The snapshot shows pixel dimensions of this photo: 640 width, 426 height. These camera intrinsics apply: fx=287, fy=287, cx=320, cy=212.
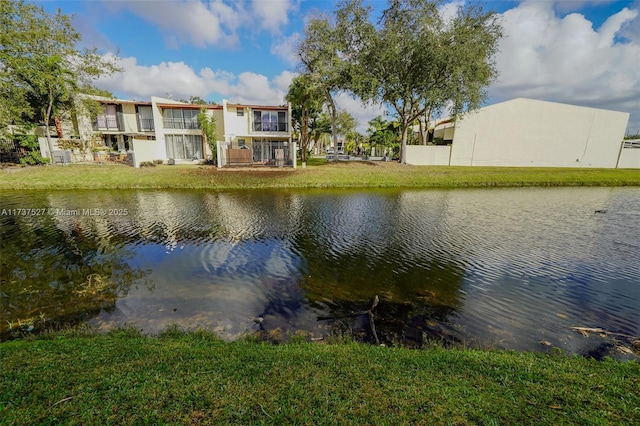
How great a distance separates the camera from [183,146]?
35.6m

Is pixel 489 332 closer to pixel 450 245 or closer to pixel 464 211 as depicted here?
pixel 450 245

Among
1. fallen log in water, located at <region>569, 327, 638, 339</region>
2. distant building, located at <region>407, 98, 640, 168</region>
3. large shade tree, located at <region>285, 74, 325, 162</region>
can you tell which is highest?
large shade tree, located at <region>285, 74, 325, 162</region>

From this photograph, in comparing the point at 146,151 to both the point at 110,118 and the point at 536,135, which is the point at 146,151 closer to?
the point at 110,118

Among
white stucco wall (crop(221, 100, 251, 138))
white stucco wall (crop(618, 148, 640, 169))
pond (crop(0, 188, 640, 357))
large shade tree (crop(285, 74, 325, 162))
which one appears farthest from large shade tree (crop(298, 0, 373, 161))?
white stucco wall (crop(618, 148, 640, 169))

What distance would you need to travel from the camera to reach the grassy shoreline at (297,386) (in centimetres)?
307

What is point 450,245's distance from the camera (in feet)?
37.9

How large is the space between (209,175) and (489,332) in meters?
24.7

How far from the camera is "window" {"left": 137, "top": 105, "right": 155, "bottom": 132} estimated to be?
3500 centimetres

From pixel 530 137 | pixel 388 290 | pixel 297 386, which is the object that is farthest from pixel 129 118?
pixel 530 137

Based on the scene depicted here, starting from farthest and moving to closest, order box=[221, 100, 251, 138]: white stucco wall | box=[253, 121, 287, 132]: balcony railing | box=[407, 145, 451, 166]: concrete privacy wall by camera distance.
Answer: box=[407, 145, 451, 166]: concrete privacy wall, box=[253, 121, 287, 132]: balcony railing, box=[221, 100, 251, 138]: white stucco wall

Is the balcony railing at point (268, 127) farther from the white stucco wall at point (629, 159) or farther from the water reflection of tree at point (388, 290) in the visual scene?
the white stucco wall at point (629, 159)

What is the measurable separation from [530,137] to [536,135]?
90 centimetres

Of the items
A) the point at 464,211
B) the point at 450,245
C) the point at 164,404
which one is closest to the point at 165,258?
the point at 164,404

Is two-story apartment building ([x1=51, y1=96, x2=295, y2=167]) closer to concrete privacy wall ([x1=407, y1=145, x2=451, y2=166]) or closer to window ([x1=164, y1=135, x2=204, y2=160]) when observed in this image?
window ([x1=164, y1=135, x2=204, y2=160])
